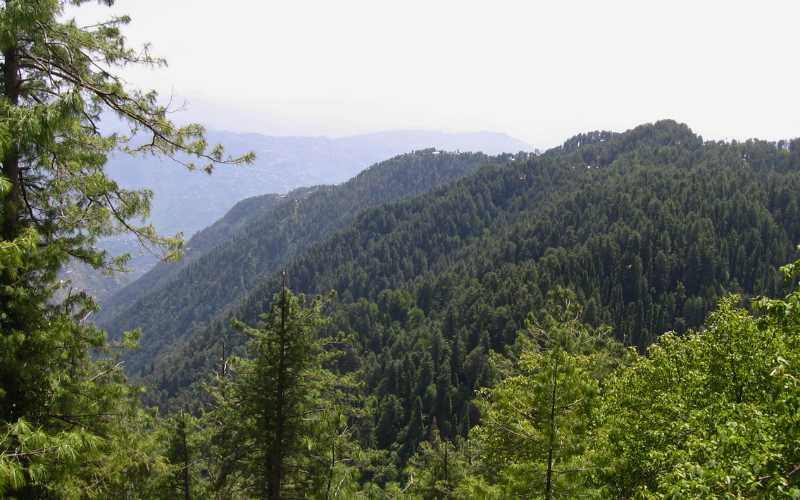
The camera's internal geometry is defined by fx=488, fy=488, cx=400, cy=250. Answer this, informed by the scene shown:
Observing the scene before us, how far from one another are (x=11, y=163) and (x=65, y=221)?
1.42 metres

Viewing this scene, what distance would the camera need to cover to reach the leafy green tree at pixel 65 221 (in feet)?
29.0

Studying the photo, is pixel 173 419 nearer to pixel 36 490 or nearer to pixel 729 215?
pixel 36 490

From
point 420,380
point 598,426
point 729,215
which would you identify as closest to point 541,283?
point 420,380

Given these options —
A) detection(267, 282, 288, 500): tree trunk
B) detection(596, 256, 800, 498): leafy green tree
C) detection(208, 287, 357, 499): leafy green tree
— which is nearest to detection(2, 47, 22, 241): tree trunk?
detection(208, 287, 357, 499): leafy green tree

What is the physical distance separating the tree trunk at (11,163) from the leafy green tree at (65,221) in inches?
0.8

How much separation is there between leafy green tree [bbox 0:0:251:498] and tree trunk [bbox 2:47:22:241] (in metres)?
0.02

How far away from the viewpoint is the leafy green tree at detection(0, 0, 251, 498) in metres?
8.85

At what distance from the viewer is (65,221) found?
10.2 meters

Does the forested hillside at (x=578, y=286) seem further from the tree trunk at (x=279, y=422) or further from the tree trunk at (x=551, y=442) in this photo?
the tree trunk at (x=551, y=442)

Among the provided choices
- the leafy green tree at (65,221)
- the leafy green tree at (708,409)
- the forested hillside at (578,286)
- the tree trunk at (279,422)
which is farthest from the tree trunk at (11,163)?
the forested hillside at (578,286)

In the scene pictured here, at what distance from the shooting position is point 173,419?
18953 millimetres

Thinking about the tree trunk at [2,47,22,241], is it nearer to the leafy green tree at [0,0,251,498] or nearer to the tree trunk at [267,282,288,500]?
the leafy green tree at [0,0,251,498]

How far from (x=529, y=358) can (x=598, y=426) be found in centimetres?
502

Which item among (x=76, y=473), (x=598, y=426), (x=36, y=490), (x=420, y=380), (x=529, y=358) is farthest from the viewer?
(x=420, y=380)
